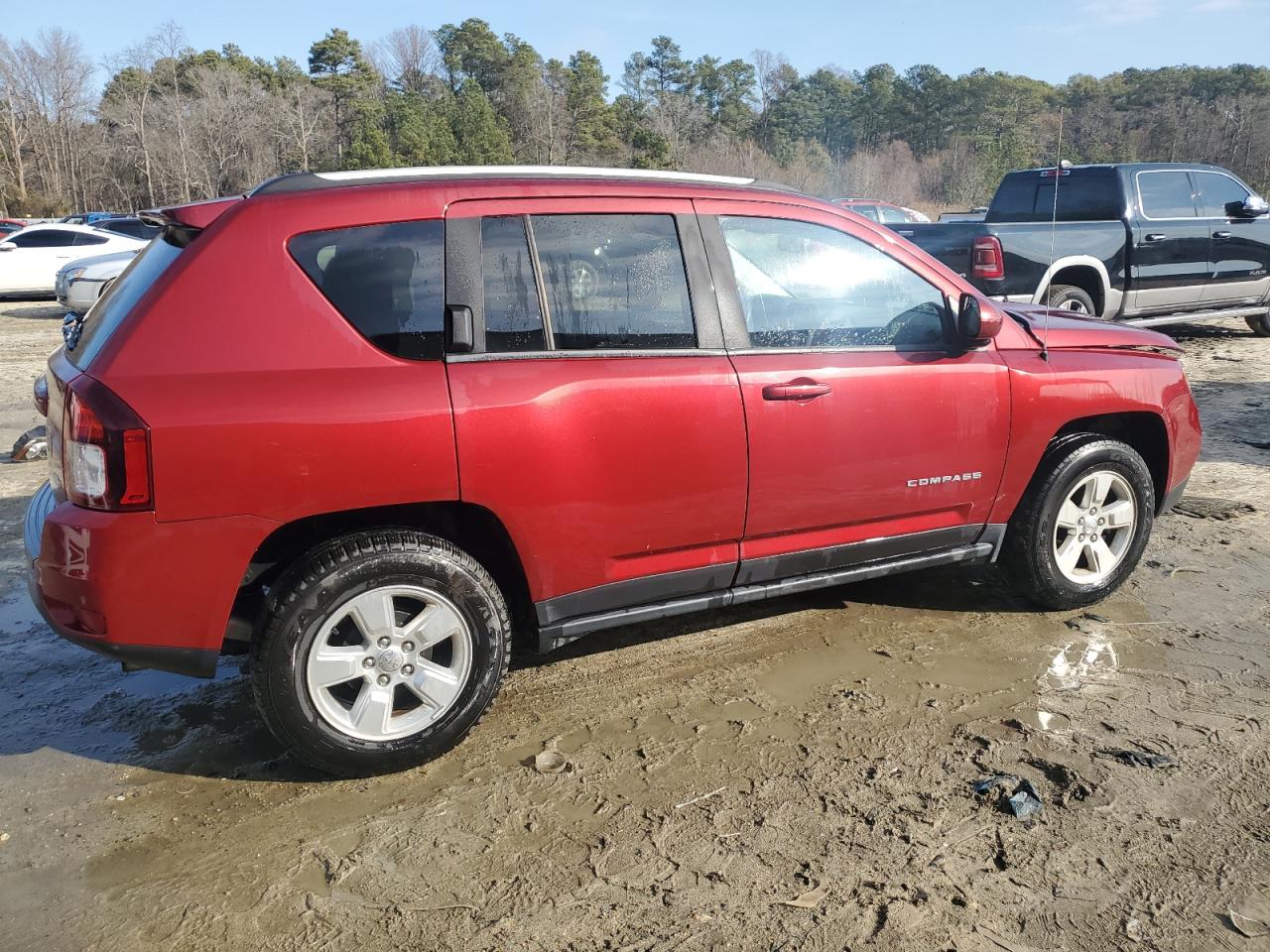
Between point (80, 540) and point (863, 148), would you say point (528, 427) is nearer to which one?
point (80, 540)

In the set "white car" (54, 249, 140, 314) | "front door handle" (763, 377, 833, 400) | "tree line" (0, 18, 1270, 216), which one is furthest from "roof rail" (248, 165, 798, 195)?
"tree line" (0, 18, 1270, 216)

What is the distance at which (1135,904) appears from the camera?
261 centimetres

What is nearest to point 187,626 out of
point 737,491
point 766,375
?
point 737,491

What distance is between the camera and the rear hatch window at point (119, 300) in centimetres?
311

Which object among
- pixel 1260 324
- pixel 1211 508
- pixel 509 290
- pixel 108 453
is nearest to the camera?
pixel 108 453

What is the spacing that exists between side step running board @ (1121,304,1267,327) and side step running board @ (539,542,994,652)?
7.29 metres

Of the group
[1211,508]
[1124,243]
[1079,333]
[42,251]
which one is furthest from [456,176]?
[42,251]

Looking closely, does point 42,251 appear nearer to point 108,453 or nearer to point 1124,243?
point 1124,243

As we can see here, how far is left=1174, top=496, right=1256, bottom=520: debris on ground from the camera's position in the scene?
19.3ft

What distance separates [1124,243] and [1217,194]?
1.80 meters

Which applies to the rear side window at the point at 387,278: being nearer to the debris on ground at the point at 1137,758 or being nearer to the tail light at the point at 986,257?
the debris on ground at the point at 1137,758

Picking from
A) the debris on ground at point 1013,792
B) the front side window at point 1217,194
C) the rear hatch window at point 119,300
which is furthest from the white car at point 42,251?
the debris on ground at point 1013,792

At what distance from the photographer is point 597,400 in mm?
3389

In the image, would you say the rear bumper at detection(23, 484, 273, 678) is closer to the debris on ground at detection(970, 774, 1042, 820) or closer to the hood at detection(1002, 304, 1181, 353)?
the debris on ground at detection(970, 774, 1042, 820)
